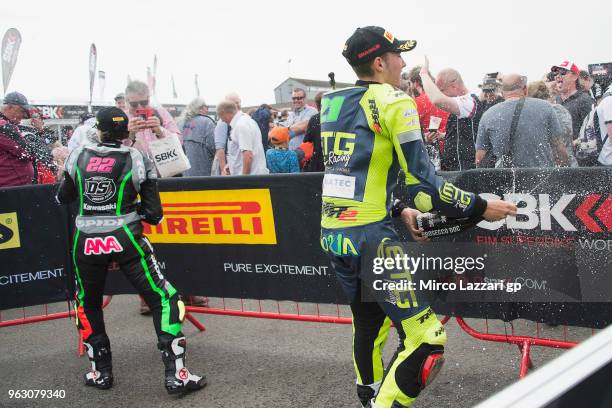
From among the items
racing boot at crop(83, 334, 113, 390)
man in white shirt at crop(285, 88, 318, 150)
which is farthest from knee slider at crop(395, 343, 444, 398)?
man in white shirt at crop(285, 88, 318, 150)

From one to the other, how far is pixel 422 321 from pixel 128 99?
13.8ft

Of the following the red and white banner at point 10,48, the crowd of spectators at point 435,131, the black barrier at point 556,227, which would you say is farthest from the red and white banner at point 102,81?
the black barrier at point 556,227

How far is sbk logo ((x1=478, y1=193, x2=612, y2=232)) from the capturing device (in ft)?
11.8

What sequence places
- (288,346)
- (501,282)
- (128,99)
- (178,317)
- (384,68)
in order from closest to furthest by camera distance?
(384,68), (501,282), (178,317), (288,346), (128,99)

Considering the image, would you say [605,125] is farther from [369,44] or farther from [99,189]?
[99,189]

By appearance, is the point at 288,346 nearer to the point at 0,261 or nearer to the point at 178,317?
the point at 178,317

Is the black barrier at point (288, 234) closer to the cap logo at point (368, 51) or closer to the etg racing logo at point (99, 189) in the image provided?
the etg racing logo at point (99, 189)

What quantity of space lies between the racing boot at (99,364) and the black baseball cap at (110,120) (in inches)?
61.0

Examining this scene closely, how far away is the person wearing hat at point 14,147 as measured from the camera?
6609 mm

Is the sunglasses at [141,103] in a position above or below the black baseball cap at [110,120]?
above

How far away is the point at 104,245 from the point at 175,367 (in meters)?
0.99

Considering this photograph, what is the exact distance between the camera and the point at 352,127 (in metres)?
3.00

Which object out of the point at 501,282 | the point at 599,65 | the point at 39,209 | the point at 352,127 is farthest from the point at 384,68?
the point at 599,65

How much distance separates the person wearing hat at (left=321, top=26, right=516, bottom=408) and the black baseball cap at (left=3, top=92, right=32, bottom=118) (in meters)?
5.01
